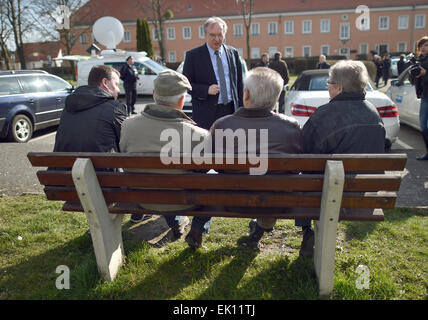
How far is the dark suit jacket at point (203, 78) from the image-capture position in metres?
4.64

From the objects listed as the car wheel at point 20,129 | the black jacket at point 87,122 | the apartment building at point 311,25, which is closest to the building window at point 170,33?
the apartment building at point 311,25

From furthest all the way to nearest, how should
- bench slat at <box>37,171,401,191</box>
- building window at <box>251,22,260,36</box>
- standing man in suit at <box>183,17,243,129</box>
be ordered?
building window at <box>251,22,260,36</box> → standing man in suit at <box>183,17,243,129</box> → bench slat at <box>37,171,401,191</box>

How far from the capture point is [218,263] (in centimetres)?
318

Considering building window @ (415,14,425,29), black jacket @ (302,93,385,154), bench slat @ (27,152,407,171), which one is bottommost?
bench slat @ (27,152,407,171)

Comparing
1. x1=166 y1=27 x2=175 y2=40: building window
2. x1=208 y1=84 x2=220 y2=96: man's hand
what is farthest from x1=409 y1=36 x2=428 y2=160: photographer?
x1=166 y1=27 x2=175 y2=40: building window

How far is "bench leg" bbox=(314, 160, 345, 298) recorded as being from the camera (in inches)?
92.4

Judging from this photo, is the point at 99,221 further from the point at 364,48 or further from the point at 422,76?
the point at 364,48

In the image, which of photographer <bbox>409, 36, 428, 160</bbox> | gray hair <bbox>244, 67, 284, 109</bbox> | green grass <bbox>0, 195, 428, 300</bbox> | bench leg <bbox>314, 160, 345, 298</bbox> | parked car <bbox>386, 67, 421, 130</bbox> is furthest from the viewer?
parked car <bbox>386, 67, 421, 130</bbox>

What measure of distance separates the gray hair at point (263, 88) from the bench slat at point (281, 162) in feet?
1.62

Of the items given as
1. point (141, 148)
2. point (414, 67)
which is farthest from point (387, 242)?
point (414, 67)

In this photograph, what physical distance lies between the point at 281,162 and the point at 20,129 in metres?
8.05

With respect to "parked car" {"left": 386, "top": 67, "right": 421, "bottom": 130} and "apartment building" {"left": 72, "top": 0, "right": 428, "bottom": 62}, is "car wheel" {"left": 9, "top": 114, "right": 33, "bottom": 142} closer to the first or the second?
"parked car" {"left": 386, "top": 67, "right": 421, "bottom": 130}

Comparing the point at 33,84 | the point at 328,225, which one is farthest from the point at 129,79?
the point at 328,225

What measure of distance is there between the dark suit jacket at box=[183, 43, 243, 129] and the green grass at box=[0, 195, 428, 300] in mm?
1385
